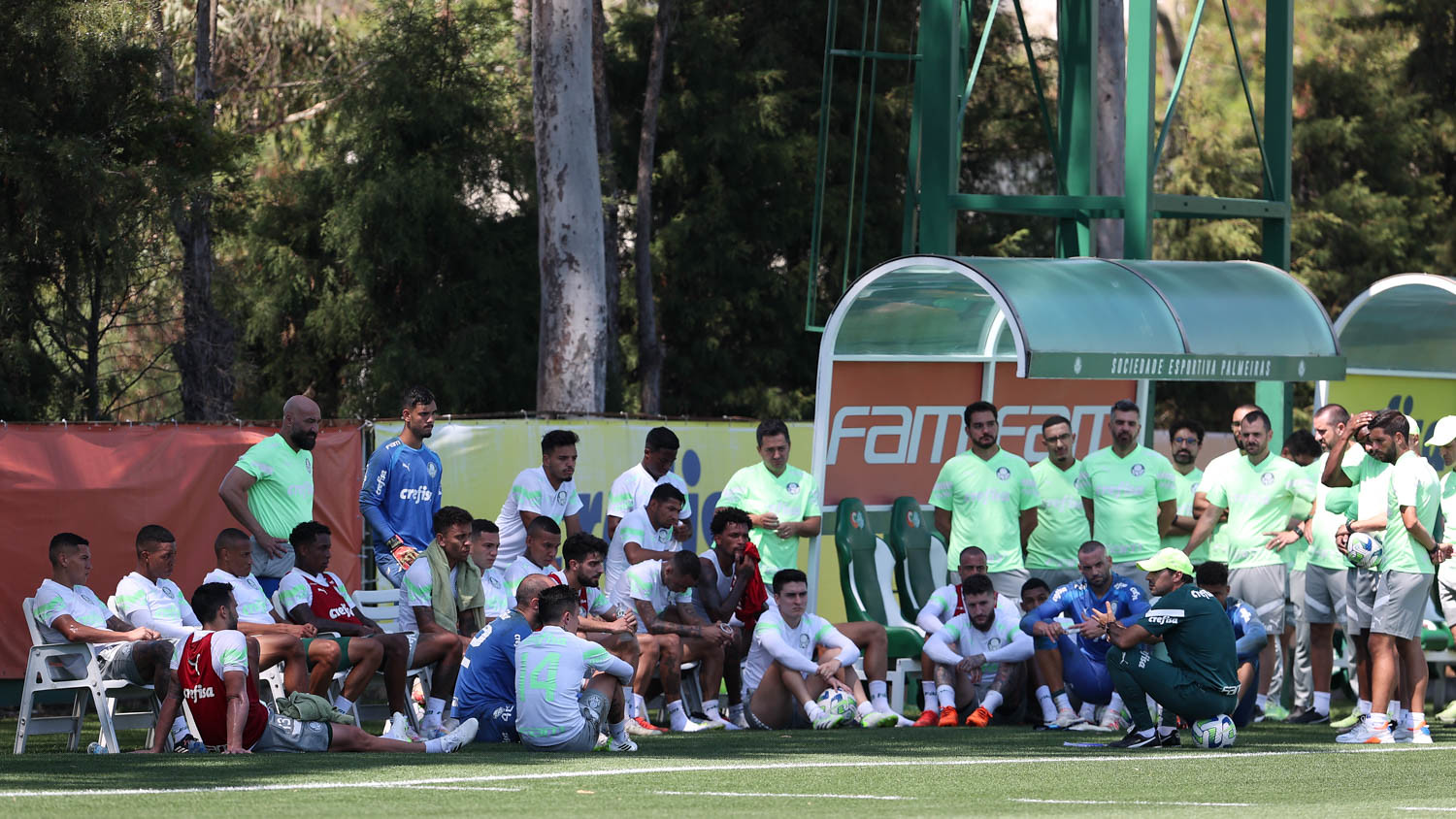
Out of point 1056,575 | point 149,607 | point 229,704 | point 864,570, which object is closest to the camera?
point 229,704

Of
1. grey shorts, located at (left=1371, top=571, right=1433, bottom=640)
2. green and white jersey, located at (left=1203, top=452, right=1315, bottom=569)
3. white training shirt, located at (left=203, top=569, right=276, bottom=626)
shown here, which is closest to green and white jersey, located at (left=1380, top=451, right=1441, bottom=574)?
grey shorts, located at (left=1371, top=571, right=1433, bottom=640)

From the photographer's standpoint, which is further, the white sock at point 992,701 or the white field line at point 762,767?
the white sock at point 992,701

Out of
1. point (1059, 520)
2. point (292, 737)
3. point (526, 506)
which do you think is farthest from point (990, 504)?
point (292, 737)

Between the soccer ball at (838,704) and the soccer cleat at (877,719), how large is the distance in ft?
0.37

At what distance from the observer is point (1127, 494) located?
45.9ft

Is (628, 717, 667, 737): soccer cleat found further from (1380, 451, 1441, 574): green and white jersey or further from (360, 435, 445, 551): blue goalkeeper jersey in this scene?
(1380, 451, 1441, 574): green and white jersey

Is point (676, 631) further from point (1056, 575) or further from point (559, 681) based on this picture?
point (1056, 575)

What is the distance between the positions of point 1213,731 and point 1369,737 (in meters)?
1.25

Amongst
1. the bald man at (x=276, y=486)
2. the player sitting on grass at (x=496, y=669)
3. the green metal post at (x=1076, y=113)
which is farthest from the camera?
the green metal post at (x=1076, y=113)

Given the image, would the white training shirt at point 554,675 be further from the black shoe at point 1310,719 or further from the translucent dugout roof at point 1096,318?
the black shoe at point 1310,719

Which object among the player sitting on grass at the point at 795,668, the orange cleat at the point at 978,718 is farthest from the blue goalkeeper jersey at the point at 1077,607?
the player sitting on grass at the point at 795,668

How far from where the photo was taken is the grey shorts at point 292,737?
1065 cm

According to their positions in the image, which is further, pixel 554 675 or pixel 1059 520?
pixel 1059 520

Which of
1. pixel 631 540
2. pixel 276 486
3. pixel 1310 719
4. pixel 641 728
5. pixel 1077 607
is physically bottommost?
pixel 1310 719
